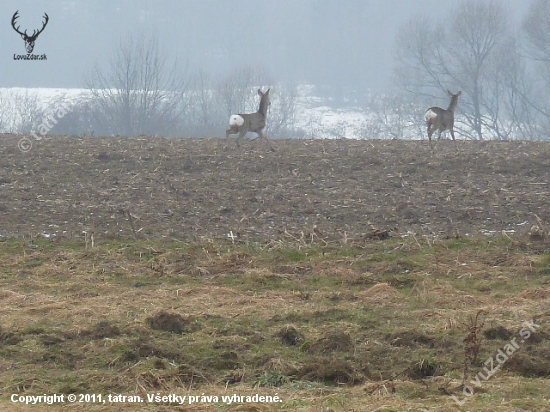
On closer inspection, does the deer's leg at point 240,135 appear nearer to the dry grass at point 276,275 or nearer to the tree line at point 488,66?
the dry grass at point 276,275

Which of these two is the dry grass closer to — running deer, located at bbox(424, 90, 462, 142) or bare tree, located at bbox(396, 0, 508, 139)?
A: running deer, located at bbox(424, 90, 462, 142)

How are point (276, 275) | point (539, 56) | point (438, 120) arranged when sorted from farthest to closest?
point (539, 56), point (438, 120), point (276, 275)

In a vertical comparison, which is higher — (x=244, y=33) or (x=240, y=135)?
(x=244, y=33)

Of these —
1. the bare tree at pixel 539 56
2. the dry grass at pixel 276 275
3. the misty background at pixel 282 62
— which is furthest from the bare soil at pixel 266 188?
the bare tree at pixel 539 56

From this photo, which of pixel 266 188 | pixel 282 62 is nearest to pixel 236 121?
pixel 266 188

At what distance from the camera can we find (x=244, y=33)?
100 meters

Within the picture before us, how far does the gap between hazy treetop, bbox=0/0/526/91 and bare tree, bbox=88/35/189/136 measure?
63.1 feet

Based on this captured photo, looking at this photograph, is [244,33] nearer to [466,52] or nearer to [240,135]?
[466,52]

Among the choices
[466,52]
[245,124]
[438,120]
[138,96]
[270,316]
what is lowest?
[270,316]

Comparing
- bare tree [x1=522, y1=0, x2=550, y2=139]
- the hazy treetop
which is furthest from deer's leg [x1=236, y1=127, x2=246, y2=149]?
the hazy treetop

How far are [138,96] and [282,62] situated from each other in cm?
4674

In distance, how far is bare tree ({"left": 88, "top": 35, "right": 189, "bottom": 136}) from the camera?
4938cm

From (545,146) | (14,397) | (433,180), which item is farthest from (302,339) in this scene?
(545,146)

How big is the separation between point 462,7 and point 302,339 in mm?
55764
